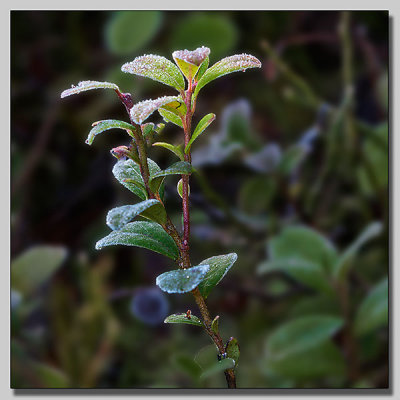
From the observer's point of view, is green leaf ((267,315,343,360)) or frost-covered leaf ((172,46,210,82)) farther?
green leaf ((267,315,343,360))

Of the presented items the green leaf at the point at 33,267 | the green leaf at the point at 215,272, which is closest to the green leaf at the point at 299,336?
the green leaf at the point at 33,267

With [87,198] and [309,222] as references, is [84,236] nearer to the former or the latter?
[87,198]

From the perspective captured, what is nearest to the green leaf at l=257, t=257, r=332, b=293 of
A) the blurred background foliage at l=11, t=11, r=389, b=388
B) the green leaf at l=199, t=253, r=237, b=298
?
the blurred background foliage at l=11, t=11, r=389, b=388

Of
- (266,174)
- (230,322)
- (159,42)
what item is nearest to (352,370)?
(230,322)

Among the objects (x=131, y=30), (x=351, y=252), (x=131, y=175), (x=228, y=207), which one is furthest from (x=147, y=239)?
(x=131, y=30)

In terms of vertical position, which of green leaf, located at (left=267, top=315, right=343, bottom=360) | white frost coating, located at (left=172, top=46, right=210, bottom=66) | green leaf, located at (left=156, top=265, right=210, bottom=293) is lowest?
green leaf, located at (left=267, top=315, right=343, bottom=360)

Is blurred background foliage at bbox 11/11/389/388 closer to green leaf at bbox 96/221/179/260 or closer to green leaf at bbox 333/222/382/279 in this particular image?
green leaf at bbox 333/222/382/279
